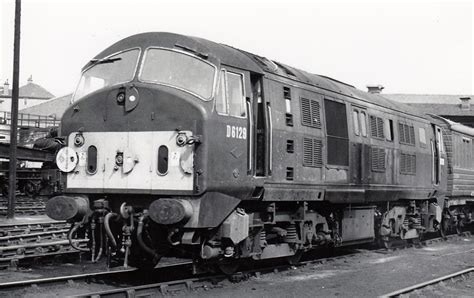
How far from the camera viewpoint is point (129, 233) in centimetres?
875

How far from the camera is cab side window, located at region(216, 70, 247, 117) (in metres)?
9.12

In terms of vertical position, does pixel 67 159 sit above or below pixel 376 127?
below

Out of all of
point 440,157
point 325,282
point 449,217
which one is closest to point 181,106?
point 325,282

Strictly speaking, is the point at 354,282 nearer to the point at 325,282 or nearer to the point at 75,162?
the point at 325,282

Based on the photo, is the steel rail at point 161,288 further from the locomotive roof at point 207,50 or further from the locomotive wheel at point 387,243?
the locomotive wheel at point 387,243

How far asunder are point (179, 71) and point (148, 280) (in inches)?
138

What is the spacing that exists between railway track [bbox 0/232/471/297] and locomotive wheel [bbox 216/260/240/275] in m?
0.09

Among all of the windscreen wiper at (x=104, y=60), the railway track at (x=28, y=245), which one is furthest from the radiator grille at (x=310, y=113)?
the railway track at (x=28, y=245)

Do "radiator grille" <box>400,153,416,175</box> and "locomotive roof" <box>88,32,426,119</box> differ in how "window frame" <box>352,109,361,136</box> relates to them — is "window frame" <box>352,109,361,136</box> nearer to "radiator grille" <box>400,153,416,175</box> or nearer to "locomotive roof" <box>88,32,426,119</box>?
"locomotive roof" <box>88,32,426,119</box>

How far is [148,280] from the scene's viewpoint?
33.1 ft

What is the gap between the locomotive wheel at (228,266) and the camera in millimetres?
10062

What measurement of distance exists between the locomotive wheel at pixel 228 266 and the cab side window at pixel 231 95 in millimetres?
2469

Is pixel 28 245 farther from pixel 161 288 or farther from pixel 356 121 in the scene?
pixel 356 121

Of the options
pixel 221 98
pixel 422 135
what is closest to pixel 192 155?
pixel 221 98
